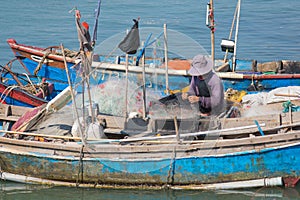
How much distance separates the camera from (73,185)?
8812 millimetres

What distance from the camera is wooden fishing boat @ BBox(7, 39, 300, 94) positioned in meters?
9.36

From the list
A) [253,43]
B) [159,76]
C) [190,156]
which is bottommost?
[190,156]

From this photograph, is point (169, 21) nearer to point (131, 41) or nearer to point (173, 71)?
point (173, 71)

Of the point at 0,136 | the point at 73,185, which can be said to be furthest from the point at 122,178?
the point at 0,136

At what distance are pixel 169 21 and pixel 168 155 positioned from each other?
42.5 feet

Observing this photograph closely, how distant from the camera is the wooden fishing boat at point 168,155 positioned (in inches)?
322

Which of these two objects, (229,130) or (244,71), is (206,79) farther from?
(244,71)

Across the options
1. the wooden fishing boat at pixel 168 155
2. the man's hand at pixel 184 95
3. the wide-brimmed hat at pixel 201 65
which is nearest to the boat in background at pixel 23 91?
the wooden fishing boat at pixel 168 155

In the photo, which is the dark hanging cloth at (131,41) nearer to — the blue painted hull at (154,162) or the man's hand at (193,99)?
the man's hand at (193,99)

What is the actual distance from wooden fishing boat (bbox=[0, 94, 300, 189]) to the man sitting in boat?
23cm

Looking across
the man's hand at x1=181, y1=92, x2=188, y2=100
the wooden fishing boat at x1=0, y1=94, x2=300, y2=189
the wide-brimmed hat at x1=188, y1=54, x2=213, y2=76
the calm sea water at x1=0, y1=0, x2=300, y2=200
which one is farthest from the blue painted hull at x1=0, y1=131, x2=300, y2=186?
the calm sea water at x1=0, y1=0, x2=300, y2=200

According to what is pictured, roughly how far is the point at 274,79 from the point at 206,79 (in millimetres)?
3575

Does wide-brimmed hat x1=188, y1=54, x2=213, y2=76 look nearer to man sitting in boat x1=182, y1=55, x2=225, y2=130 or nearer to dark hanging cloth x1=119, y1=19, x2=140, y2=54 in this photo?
man sitting in boat x1=182, y1=55, x2=225, y2=130

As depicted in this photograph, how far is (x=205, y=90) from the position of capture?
27.6ft
